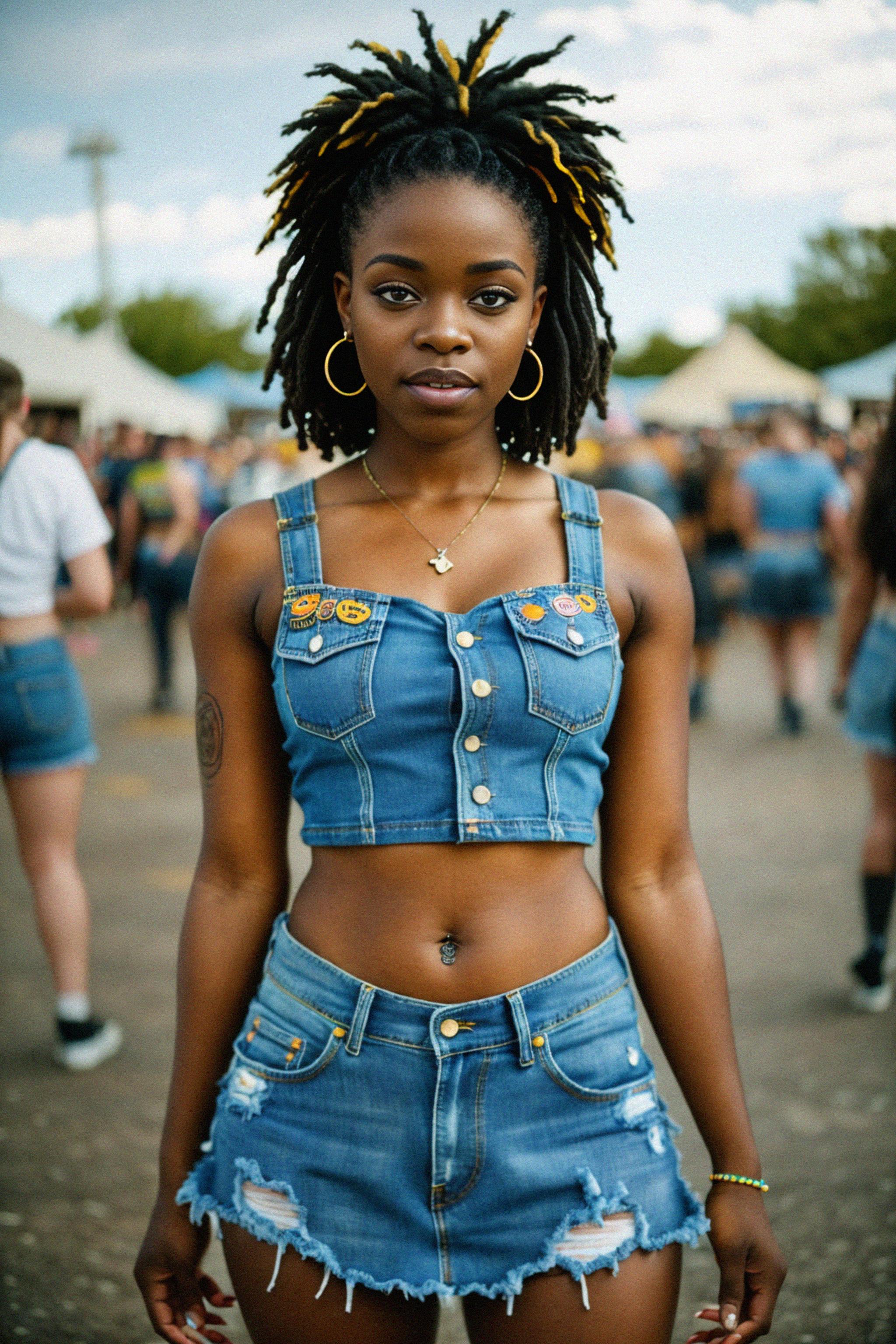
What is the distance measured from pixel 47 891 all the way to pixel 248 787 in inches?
103

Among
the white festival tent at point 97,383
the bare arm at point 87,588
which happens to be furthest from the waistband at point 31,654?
the white festival tent at point 97,383

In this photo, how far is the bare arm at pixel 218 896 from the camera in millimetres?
1838

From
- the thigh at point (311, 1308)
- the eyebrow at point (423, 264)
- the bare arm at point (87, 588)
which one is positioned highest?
the eyebrow at point (423, 264)

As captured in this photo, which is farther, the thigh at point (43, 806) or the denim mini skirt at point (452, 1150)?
the thigh at point (43, 806)

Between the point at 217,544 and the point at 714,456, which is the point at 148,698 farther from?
the point at 217,544

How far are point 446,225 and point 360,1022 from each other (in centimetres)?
103

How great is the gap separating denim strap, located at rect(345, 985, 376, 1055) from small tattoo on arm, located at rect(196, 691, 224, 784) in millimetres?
399

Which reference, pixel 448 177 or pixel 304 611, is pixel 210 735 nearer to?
pixel 304 611

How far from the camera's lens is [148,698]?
1066 centimetres

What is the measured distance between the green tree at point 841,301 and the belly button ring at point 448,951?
47.4 meters

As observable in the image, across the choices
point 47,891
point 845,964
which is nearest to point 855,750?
point 845,964

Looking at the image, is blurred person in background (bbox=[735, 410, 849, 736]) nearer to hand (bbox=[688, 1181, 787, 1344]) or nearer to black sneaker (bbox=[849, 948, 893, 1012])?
black sneaker (bbox=[849, 948, 893, 1012])

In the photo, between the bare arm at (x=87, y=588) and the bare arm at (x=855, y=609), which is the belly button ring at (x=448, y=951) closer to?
the bare arm at (x=87, y=588)

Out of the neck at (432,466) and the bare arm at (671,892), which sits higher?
the neck at (432,466)
